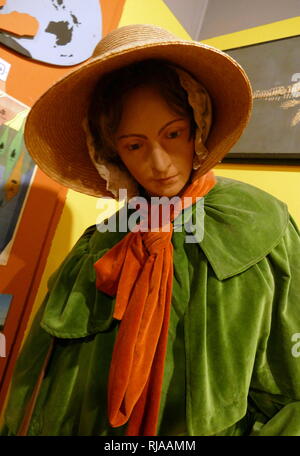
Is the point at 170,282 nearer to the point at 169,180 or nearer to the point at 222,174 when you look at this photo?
the point at 169,180

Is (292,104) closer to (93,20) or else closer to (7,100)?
(93,20)

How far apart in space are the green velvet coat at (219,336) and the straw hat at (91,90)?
0.14 m

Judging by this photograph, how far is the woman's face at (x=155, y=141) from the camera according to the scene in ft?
1.85

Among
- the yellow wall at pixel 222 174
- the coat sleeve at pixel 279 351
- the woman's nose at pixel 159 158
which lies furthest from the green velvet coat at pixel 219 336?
the yellow wall at pixel 222 174

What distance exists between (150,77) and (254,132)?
513 millimetres

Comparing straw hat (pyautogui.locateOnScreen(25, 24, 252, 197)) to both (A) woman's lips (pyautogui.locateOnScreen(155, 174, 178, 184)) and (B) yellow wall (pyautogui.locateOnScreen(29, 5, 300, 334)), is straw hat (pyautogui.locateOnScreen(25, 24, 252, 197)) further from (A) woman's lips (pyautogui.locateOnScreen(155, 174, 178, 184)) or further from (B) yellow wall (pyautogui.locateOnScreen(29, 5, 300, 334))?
(B) yellow wall (pyautogui.locateOnScreen(29, 5, 300, 334))

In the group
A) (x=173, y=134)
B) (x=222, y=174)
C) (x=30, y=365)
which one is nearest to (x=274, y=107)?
(x=222, y=174)

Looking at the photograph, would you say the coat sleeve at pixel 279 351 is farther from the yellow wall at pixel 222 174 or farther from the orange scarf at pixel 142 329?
the yellow wall at pixel 222 174

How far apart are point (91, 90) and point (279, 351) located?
25.1 inches

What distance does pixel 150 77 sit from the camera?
0.59m

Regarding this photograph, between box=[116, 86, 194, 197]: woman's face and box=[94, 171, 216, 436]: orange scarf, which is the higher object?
box=[116, 86, 194, 197]: woman's face

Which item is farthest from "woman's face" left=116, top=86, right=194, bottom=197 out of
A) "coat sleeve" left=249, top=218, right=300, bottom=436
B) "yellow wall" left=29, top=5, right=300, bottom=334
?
"yellow wall" left=29, top=5, right=300, bottom=334

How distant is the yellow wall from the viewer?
0.90 meters

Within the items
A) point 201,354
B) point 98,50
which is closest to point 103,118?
point 98,50
